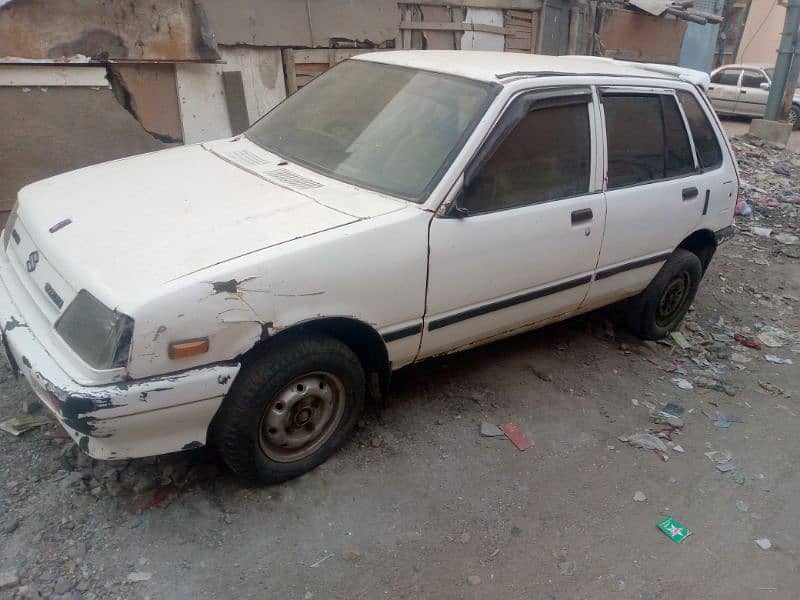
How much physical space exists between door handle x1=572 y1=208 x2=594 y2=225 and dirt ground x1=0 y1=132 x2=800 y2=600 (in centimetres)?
105

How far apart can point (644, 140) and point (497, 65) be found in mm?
1039

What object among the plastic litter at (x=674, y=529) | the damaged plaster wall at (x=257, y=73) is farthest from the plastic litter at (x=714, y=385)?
the damaged plaster wall at (x=257, y=73)

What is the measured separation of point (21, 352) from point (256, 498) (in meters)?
1.12

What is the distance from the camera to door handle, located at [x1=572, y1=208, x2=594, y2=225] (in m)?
3.48

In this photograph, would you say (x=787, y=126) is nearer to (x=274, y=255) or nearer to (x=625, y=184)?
(x=625, y=184)

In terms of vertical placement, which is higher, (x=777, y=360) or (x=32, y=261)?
(x=32, y=261)

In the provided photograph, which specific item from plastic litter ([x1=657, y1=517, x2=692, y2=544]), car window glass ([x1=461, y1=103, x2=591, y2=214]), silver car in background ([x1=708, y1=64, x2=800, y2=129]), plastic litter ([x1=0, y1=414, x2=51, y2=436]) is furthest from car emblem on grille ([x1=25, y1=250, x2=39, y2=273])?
silver car in background ([x1=708, y1=64, x2=800, y2=129])

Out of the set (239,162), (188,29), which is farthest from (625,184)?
(188,29)

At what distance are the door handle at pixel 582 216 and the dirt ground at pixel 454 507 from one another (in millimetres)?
1049

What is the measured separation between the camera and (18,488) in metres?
2.77

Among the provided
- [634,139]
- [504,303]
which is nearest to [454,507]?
[504,303]

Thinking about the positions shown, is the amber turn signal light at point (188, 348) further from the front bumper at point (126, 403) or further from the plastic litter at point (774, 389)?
the plastic litter at point (774, 389)

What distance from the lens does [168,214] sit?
9.09ft

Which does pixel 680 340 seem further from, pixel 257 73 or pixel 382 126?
pixel 257 73
